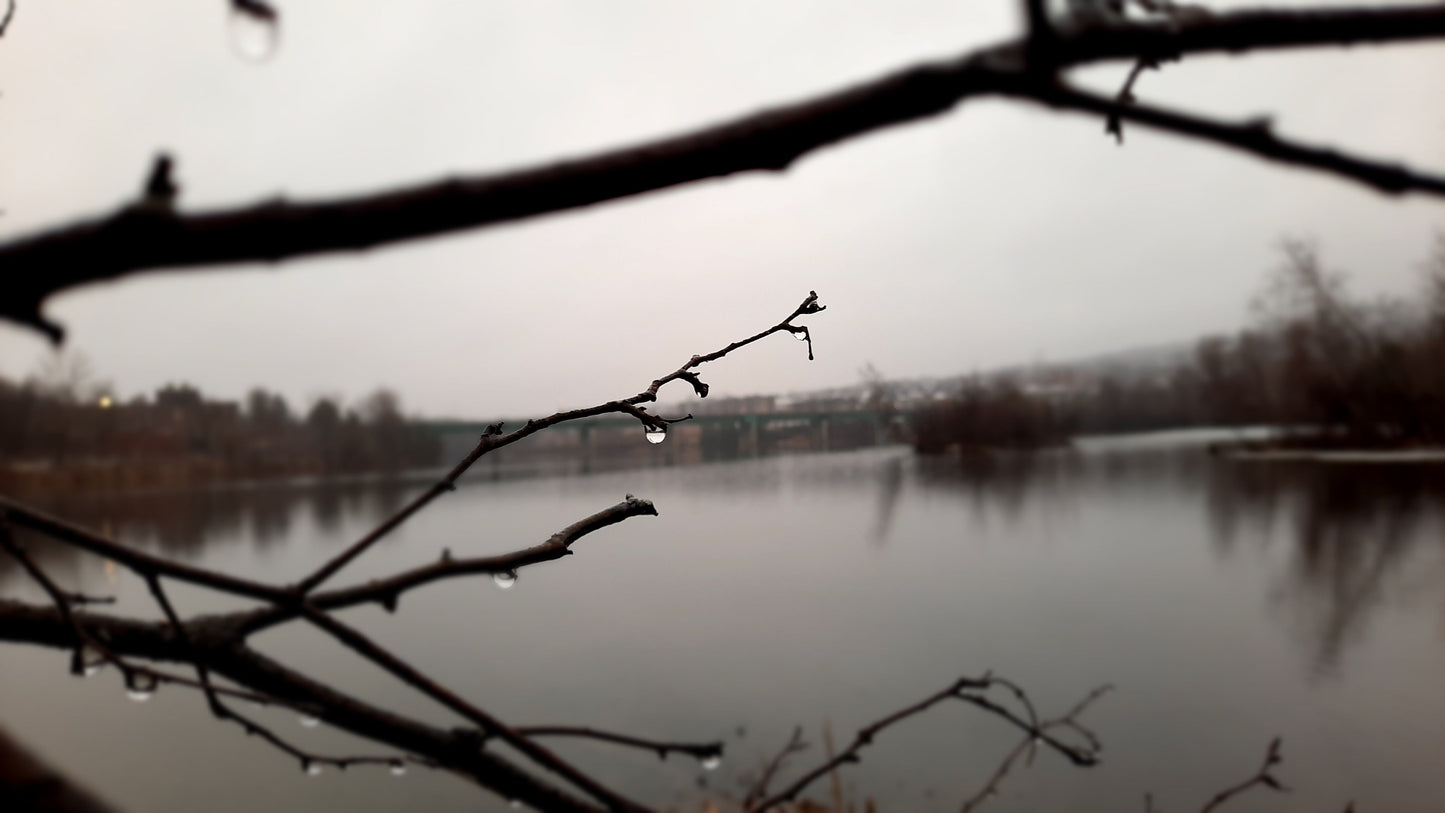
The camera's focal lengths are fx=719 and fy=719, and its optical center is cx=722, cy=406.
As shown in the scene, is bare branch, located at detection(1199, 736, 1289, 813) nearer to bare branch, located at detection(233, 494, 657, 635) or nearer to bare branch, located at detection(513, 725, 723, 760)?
bare branch, located at detection(513, 725, 723, 760)

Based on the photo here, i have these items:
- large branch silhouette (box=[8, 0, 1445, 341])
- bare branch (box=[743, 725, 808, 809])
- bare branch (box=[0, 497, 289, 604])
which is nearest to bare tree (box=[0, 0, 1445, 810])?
large branch silhouette (box=[8, 0, 1445, 341])

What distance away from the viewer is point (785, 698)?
372cm

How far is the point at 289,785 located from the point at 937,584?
12.4 ft

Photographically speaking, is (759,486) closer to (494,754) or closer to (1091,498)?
(494,754)

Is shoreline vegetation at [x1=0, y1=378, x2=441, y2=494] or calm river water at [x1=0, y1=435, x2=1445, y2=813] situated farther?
calm river water at [x1=0, y1=435, x2=1445, y2=813]

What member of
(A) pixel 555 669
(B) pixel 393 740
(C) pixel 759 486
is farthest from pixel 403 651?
(B) pixel 393 740

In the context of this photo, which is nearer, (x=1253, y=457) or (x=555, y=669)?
(x=555, y=669)

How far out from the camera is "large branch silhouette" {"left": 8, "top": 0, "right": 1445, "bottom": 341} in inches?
6.0

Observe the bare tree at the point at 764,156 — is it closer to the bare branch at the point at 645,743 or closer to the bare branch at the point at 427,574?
the bare branch at the point at 427,574

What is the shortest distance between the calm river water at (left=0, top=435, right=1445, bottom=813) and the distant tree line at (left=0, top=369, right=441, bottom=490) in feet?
1.36

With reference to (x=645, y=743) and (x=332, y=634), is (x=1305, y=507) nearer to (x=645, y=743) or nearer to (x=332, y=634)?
(x=645, y=743)

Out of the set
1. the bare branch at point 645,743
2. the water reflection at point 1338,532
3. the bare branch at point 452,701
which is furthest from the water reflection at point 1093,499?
the bare branch at point 452,701

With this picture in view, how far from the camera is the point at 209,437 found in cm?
236

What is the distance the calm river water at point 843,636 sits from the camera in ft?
9.41
